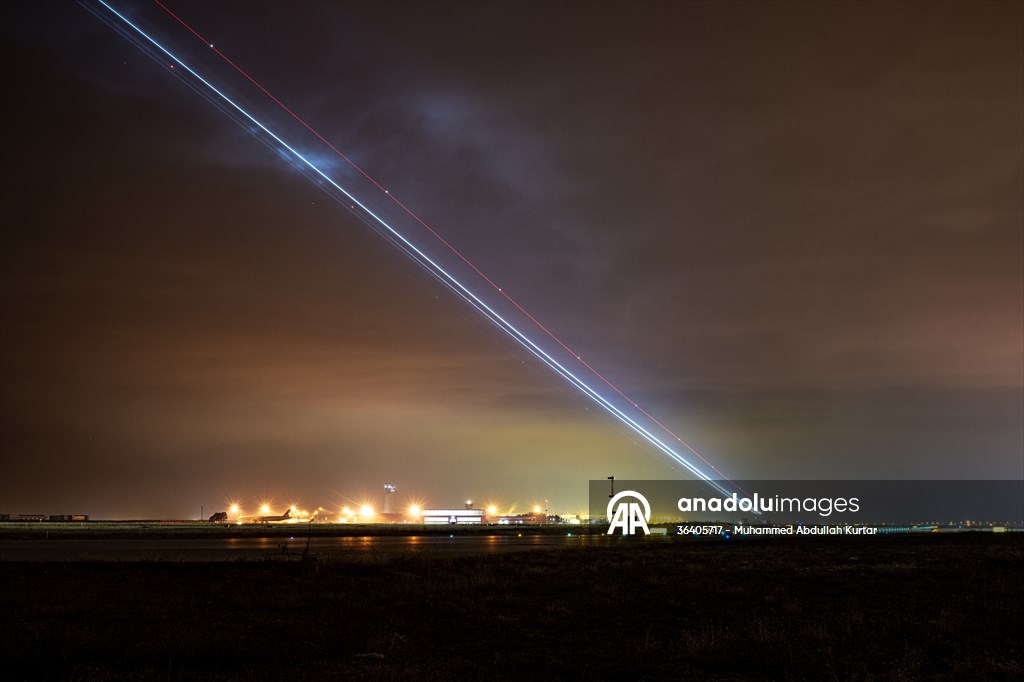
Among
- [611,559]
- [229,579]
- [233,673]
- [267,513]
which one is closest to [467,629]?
[233,673]

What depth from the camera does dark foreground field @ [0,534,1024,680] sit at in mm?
11938

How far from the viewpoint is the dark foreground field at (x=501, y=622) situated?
1194 cm

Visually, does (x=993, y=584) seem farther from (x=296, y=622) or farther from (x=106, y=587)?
(x=106, y=587)

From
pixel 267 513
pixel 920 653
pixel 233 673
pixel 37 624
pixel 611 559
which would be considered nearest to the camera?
pixel 233 673

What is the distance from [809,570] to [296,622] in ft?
66.6

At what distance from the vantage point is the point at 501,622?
16.5 meters

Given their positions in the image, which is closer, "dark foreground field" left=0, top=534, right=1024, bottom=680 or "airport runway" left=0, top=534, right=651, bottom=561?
"dark foreground field" left=0, top=534, right=1024, bottom=680

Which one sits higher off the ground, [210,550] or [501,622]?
[501,622]

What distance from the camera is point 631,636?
48.8 ft

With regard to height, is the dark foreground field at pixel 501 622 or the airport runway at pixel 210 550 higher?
Result: the dark foreground field at pixel 501 622

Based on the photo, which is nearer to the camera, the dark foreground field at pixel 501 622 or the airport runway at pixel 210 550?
the dark foreground field at pixel 501 622

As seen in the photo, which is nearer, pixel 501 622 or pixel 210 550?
pixel 501 622

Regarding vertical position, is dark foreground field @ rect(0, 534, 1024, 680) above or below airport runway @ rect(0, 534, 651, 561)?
above

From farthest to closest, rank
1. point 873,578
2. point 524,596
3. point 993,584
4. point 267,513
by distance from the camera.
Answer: point 267,513 → point 873,578 → point 993,584 → point 524,596
